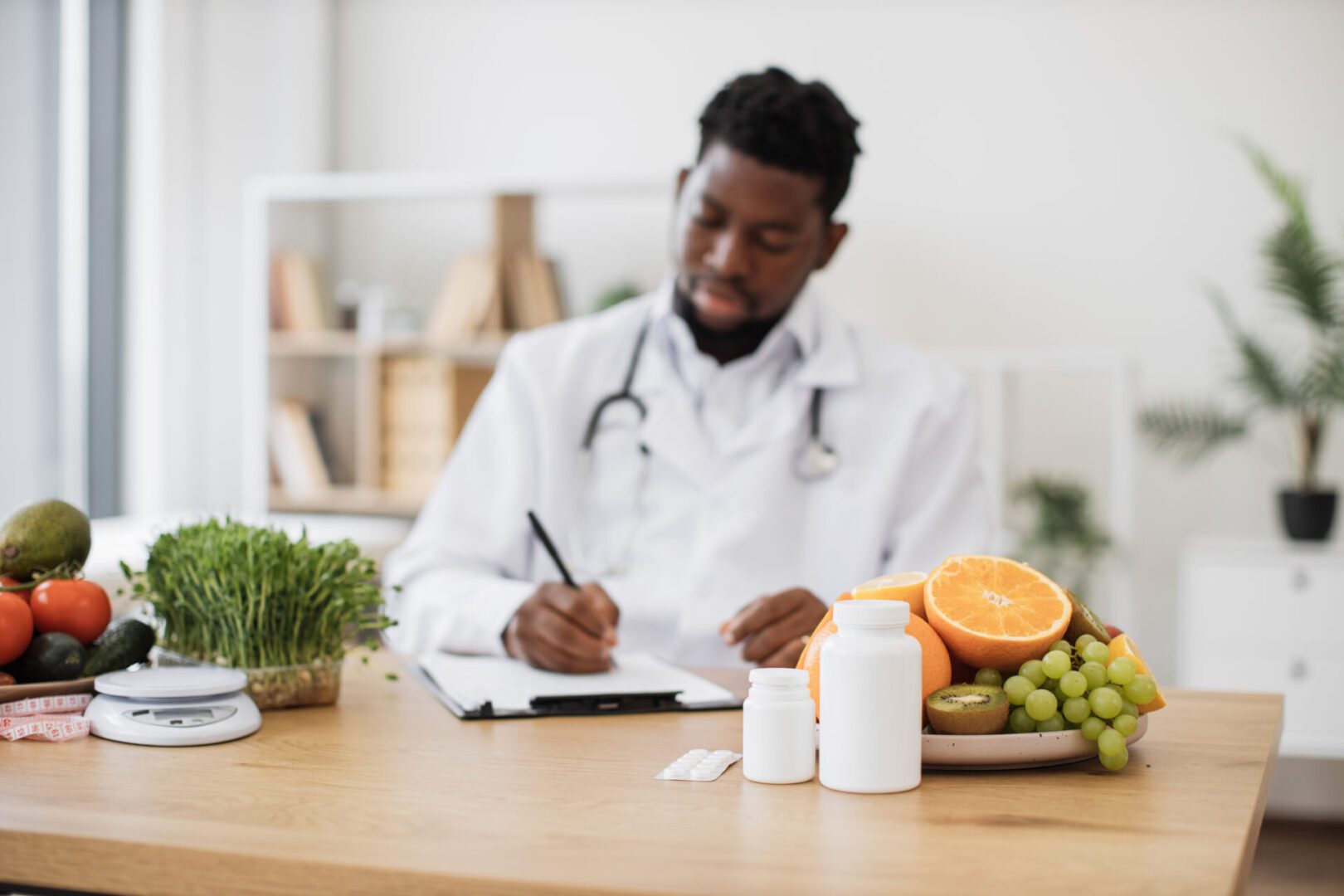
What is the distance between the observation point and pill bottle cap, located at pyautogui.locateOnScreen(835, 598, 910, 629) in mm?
938

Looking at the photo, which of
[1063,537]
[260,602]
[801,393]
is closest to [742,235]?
[801,393]

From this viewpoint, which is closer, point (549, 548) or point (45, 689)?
point (45, 689)

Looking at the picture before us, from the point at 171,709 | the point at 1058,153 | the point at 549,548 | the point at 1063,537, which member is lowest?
the point at 1063,537

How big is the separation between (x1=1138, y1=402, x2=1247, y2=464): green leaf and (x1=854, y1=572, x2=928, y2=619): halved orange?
2560 millimetres

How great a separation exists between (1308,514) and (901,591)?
8.48ft

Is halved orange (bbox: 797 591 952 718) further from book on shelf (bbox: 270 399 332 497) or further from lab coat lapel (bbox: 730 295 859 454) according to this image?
book on shelf (bbox: 270 399 332 497)

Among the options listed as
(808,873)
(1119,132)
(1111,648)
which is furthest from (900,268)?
(808,873)

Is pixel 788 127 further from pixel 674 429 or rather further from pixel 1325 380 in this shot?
pixel 1325 380

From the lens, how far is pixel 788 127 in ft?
6.03

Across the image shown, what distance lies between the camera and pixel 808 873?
787 mm

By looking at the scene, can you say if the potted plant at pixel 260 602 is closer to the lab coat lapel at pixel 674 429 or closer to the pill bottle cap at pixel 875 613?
the pill bottle cap at pixel 875 613

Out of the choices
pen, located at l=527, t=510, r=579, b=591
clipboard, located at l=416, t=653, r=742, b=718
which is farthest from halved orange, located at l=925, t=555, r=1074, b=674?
pen, located at l=527, t=510, r=579, b=591

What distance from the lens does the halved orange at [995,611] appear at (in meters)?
1.03

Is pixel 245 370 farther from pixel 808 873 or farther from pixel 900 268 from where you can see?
pixel 808 873
